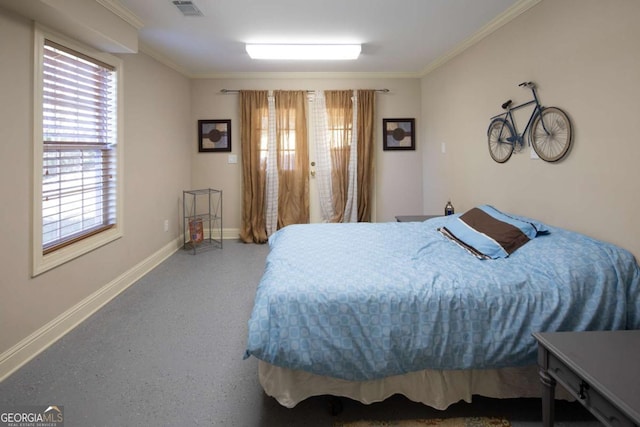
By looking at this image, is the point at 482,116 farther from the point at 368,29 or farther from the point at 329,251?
the point at 329,251

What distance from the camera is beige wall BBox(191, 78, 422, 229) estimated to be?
15.3ft

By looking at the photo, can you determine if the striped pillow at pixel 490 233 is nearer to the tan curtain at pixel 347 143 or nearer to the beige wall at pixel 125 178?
the tan curtain at pixel 347 143

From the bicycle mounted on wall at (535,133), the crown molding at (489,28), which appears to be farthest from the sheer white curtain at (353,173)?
the bicycle mounted on wall at (535,133)

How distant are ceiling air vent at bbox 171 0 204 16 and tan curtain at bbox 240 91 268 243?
1.89 metres

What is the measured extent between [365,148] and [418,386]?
11.8 feet

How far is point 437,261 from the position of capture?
1.84m

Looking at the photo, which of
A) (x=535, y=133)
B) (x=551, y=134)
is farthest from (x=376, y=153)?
(x=551, y=134)

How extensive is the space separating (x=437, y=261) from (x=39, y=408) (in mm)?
Answer: 2152

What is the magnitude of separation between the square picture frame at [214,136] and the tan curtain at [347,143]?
4.89 ft

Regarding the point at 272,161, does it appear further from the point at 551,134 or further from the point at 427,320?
the point at 427,320

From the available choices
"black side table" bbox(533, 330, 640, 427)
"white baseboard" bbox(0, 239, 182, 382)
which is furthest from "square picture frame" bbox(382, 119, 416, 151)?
"black side table" bbox(533, 330, 640, 427)

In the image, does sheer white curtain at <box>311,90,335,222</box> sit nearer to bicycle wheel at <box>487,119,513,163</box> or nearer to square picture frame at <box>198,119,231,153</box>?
square picture frame at <box>198,119,231,153</box>

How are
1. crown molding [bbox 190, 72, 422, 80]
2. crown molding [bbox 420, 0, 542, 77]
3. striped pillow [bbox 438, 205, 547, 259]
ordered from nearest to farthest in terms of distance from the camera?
striped pillow [bbox 438, 205, 547, 259] → crown molding [bbox 420, 0, 542, 77] → crown molding [bbox 190, 72, 422, 80]

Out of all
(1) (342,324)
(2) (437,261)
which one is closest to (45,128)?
(1) (342,324)
